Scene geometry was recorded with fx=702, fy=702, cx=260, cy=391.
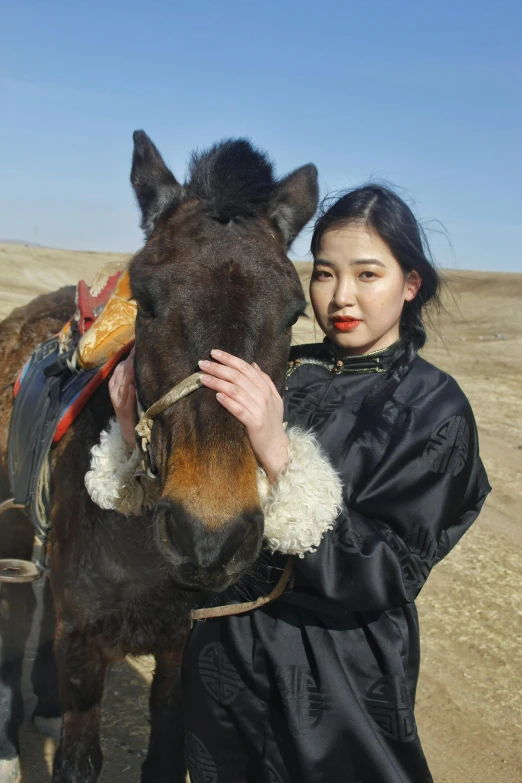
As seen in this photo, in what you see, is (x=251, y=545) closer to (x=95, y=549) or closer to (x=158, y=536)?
(x=158, y=536)

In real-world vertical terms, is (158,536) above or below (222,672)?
above

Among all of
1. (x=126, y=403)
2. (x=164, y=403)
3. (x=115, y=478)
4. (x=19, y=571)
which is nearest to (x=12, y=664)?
(x=19, y=571)

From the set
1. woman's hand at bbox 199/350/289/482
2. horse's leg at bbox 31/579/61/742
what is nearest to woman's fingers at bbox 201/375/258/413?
woman's hand at bbox 199/350/289/482

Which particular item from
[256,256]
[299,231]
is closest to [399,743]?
[256,256]

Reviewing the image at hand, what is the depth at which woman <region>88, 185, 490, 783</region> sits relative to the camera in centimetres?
192

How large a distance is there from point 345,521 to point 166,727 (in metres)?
1.69

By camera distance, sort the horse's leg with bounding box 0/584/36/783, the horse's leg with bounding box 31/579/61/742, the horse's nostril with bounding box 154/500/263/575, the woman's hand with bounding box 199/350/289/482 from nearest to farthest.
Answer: the horse's nostril with bounding box 154/500/263/575 < the woman's hand with bounding box 199/350/289/482 < the horse's leg with bounding box 0/584/36/783 < the horse's leg with bounding box 31/579/61/742

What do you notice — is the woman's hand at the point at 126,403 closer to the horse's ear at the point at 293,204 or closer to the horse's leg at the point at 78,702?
the horse's ear at the point at 293,204

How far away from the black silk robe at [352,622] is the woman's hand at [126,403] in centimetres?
53

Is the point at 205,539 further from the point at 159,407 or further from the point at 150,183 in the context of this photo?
the point at 150,183

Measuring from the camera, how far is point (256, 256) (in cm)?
225

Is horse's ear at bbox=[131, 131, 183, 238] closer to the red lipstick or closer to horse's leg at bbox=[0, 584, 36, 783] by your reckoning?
the red lipstick

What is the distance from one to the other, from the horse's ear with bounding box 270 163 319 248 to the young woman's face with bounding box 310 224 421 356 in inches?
12.5

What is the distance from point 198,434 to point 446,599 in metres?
4.29
